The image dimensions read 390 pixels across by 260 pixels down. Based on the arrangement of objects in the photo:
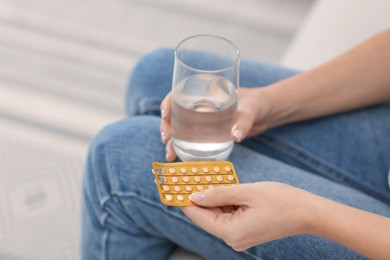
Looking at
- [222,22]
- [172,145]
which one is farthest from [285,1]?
[172,145]

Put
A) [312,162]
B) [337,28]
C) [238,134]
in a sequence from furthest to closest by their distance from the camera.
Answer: [337,28] → [312,162] → [238,134]

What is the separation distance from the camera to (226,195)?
23.2 inches

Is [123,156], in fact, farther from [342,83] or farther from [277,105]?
[342,83]

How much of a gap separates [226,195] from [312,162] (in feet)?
0.80

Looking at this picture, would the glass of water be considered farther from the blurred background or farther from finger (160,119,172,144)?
the blurred background

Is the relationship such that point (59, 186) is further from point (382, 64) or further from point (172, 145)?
point (382, 64)

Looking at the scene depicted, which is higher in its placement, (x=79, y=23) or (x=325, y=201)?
(x=325, y=201)

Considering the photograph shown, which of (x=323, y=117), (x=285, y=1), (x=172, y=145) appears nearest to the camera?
(x=172, y=145)

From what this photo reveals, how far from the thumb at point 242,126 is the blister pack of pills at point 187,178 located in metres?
0.04

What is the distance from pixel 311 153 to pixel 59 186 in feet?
1.82

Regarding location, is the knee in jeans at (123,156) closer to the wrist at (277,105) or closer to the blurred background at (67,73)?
the wrist at (277,105)

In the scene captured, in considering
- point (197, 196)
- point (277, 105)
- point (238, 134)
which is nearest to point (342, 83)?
point (277, 105)

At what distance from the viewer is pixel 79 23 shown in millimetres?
1477

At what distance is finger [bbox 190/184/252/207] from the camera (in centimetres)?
59
